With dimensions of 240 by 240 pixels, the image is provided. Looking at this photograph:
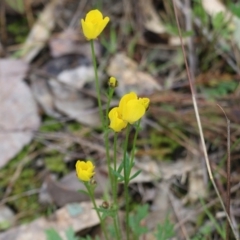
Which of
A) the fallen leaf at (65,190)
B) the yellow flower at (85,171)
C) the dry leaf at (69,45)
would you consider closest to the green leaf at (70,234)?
the fallen leaf at (65,190)

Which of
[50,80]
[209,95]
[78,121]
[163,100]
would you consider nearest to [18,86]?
[50,80]

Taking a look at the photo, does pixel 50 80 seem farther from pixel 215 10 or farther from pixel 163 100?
pixel 215 10

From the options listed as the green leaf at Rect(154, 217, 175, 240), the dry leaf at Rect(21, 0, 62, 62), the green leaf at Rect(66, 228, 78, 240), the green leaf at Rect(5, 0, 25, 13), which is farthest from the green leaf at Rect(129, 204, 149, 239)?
the green leaf at Rect(5, 0, 25, 13)

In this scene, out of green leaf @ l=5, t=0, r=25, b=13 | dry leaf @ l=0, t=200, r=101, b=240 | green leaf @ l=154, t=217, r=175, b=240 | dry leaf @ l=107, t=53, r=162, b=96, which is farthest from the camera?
green leaf @ l=5, t=0, r=25, b=13

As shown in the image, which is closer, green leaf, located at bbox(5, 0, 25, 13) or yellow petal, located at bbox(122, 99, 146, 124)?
yellow petal, located at bbox(122, 99, 146, 124)

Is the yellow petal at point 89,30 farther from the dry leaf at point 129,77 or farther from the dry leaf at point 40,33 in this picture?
the dry leaf at point 40,33

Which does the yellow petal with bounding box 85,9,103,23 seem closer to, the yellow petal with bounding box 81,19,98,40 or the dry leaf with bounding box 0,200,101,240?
the yellow petal with bounding box 81,19,98,40

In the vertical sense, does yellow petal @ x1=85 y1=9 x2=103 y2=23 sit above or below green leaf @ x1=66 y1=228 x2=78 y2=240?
above
